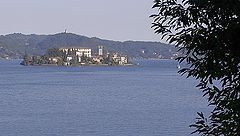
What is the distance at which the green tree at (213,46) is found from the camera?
4.20 meters

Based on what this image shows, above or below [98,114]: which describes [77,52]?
above

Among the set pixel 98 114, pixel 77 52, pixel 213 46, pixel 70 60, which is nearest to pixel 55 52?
pixel 70 60

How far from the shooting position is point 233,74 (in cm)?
428

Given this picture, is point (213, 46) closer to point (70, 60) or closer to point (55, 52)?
point (55, 52)

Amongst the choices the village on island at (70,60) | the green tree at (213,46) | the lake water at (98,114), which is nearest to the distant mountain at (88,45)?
the village on island at (70,60)

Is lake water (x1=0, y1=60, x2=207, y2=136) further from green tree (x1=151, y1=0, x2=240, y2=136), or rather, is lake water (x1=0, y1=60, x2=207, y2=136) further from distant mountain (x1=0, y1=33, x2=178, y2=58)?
distant mountain (x1=0, y1=33, x2=178, y2=58)

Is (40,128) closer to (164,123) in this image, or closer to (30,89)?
(164,123)

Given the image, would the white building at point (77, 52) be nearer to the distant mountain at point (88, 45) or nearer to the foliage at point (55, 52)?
the foliage at point (55, 52)

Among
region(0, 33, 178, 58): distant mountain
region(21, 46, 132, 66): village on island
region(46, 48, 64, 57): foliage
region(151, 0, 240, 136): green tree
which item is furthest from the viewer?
region(0, 33, 178, 58): distant mountain

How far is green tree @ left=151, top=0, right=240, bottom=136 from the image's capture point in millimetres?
4195

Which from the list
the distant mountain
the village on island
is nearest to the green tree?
the village on island

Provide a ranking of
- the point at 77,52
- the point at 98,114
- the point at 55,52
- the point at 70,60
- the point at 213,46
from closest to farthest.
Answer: the point at 213,46, the point at 98,114, the point at 55,52, the point at 70,60, the point at 77,52

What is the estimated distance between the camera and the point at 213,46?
4.27 meters

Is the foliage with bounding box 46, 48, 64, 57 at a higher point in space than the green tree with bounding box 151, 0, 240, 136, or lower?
lower
